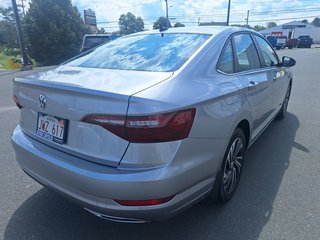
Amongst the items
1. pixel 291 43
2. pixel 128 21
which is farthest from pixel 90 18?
pixel 128 21

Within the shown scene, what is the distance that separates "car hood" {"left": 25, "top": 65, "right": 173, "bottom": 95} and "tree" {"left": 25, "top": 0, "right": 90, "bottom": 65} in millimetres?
34348

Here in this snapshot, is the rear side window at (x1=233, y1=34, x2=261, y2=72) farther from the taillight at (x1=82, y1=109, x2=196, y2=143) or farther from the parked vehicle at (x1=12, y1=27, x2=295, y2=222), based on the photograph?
the taillight at (x1=82, y1=109, x2=196, y2=143)

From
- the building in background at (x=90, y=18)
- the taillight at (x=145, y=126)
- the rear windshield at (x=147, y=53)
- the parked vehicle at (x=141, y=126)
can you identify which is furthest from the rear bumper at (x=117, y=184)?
the building in background at (x=90, y=18)

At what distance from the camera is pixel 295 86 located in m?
9.95

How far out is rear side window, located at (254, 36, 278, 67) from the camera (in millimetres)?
4138

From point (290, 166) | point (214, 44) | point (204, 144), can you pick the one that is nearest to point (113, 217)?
point (204, 144)

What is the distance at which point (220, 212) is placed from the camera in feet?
9.50

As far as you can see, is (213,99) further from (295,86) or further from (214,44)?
(295,86)

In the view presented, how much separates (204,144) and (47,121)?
4.13 ft

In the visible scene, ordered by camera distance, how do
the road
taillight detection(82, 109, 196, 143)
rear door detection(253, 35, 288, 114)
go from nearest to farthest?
taillight detection(82, 109, 196, 143) < the road < rear door detection(253, 35, 288, 114)

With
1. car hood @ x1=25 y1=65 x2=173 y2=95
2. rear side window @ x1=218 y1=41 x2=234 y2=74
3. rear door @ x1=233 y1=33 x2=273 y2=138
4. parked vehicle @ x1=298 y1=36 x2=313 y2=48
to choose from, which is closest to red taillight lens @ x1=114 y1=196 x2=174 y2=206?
car hood @ x1=25 y1=65 x2=173 y2=95

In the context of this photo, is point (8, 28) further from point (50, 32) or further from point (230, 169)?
point (230, 169)

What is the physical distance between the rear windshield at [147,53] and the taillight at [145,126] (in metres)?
0.60

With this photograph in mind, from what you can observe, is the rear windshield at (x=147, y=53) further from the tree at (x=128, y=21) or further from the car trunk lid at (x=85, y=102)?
the tree at (x=128, y=21)
